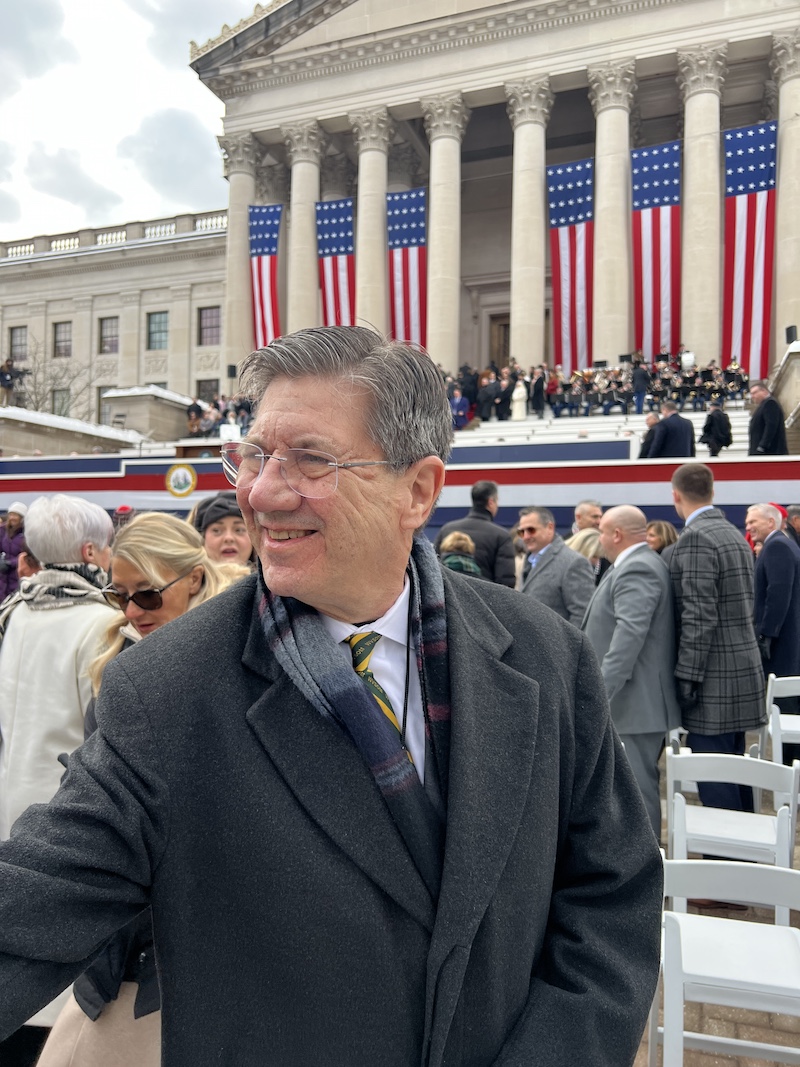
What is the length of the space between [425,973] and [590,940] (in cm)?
35

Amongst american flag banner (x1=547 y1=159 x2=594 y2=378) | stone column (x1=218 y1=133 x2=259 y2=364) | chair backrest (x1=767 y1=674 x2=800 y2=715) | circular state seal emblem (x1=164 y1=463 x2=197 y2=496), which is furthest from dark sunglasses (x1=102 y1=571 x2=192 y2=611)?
stone column (x1=218 y1=133 x2=259 y2=364)

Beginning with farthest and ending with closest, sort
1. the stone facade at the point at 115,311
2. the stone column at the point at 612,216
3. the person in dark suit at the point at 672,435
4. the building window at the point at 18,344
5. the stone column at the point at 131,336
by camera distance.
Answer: the building window at the point at 18,344, the stone column at the point at 131,336, the stone facade at the point at 115,311, the stone column at the point at 612,216, the person in dark suit at the point at 672,435

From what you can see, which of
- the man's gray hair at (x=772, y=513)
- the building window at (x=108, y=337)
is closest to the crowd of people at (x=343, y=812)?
the man's gray hair at (x=772, y=513)

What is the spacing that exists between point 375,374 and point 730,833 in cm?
341

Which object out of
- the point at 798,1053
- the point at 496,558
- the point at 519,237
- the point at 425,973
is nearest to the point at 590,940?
the point at 425,973

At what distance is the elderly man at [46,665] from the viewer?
273cm

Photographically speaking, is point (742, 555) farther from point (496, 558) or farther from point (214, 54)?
point (214, 54)

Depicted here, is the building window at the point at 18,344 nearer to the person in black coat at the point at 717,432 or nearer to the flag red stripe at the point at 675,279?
the flag red stripe at the point at 675,279

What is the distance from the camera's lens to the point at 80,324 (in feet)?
140

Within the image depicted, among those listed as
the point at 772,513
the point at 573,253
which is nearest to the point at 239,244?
the point at 573,253

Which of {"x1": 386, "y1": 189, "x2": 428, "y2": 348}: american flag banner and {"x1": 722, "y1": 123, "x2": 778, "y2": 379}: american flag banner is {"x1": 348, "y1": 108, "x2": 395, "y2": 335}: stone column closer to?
{"x1": 386, "y1": 189, "x2": 428, "y2": 348}: american flag banner

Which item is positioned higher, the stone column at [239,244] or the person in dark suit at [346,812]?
the stone column at [239,244]

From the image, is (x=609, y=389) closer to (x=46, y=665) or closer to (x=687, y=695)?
(x=687, y=695)

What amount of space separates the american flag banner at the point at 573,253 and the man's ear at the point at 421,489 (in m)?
24.5
